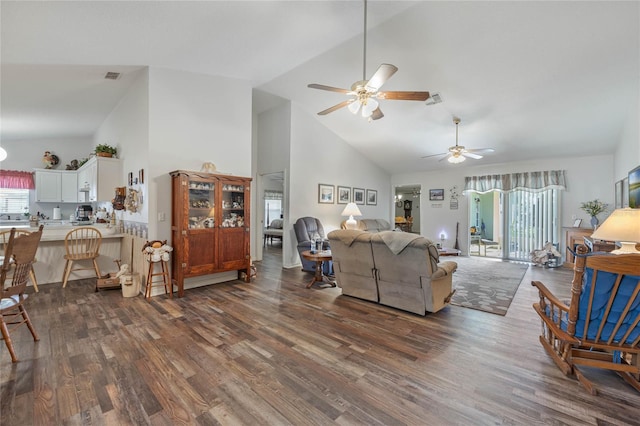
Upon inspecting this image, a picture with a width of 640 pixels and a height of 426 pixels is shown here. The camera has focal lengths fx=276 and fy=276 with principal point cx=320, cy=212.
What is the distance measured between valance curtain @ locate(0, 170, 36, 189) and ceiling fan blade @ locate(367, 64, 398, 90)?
28.0 ft

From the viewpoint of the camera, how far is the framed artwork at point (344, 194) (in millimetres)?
7491

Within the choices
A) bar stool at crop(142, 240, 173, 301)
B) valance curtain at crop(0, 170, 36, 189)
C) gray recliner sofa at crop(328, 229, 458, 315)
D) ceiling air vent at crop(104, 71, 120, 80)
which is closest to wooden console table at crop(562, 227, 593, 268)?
gray recliner sofa at crop(328, 229, 458, 315)

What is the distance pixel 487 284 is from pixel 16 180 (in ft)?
34.6

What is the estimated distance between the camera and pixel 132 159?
468 centimetres

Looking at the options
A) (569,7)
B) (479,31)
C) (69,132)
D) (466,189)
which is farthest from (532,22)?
(69,132)

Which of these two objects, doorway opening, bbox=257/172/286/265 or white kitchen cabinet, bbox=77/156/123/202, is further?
doorway opening, bbox=257/172/286/265

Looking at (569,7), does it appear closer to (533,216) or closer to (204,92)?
(204,92)

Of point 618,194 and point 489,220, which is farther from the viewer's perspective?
point 489,220

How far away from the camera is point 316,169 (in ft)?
22.4

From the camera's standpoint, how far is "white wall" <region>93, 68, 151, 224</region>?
4168 mm

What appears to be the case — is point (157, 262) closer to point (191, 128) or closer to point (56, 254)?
point (56, 254)

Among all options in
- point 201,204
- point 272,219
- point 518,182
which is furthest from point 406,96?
point 272,219

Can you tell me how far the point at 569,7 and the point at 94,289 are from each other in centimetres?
718

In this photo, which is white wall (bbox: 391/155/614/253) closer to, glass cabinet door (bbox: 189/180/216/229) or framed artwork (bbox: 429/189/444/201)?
framed artwork (bbox: 429/189/444/201)
